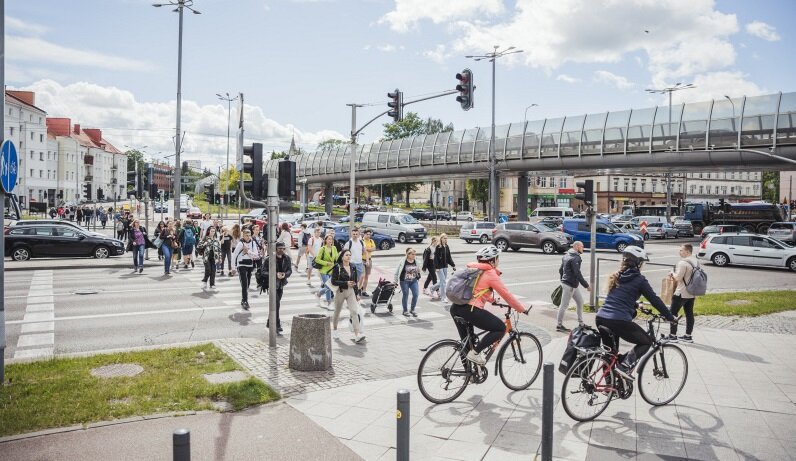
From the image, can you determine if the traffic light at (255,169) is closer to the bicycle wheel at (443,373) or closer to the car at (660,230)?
the bicycle wheel at (443,373)

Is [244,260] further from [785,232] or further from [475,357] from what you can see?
[785,232]

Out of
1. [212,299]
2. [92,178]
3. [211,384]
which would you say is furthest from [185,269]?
[92,178]

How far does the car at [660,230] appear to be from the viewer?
147 ft

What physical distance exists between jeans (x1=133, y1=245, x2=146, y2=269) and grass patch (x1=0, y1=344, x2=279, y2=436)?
1179cm

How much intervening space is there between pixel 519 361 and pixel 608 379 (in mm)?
1143

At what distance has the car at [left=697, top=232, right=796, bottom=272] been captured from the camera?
23.1 meters

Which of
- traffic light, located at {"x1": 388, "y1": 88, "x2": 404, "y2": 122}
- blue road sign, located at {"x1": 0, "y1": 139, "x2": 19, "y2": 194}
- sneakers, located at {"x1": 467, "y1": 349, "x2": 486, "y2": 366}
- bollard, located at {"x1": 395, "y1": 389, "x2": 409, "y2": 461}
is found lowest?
sneakers, located at {"x1": 467, "y1": 349, "x2": 486, "y2": 366}

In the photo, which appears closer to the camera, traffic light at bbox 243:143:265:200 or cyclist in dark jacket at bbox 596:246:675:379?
cyclist in dark jacket at bbox 596:246:675:379

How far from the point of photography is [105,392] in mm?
6660

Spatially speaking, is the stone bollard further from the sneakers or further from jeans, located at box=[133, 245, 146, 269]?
jeans, located at box=[133, 245, 146, 269]

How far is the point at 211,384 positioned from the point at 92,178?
11579 centimetres

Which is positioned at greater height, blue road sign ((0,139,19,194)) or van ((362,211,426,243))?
blue road sign ((0,139,19,194))

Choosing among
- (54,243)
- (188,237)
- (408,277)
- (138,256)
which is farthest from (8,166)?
(54,243)

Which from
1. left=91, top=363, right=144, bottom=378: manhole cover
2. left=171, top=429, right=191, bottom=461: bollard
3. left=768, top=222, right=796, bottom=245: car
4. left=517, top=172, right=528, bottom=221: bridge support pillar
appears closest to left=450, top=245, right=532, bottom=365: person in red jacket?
left=171, top=429, right=191, bottom=461: bollard
